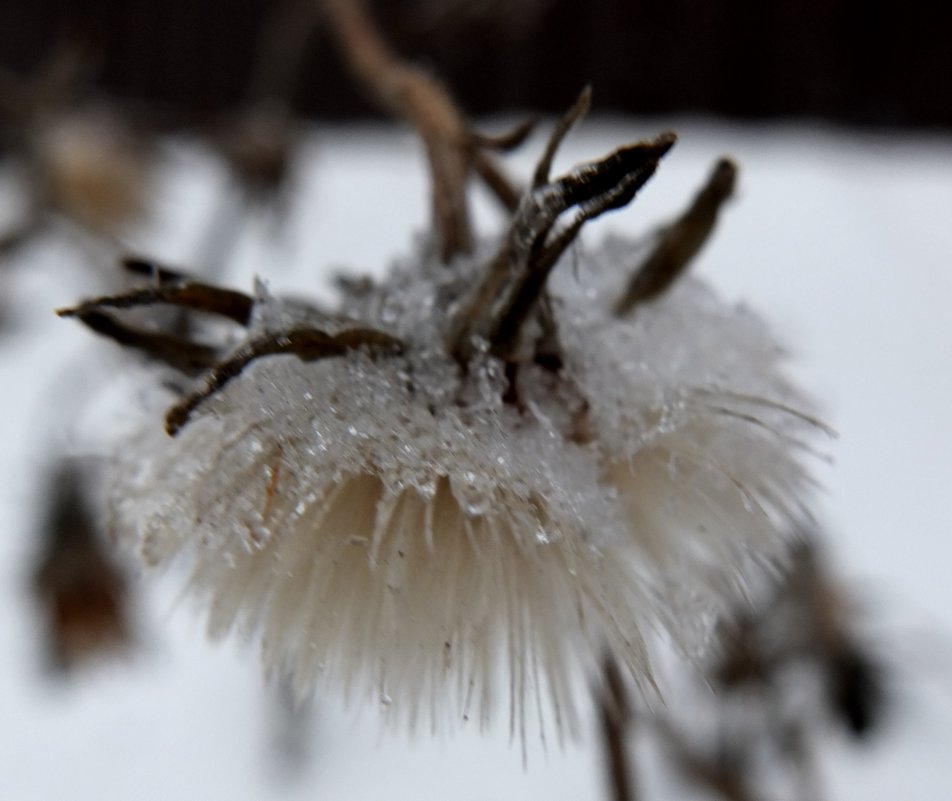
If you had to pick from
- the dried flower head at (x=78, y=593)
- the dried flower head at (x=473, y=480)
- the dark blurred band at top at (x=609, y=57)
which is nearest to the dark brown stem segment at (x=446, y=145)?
the dried flower head at (x=473, y=480)

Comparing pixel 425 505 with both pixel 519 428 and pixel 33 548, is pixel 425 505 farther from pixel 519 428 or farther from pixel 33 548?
pixel 33 548

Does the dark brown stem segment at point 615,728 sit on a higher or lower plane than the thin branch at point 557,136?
lower

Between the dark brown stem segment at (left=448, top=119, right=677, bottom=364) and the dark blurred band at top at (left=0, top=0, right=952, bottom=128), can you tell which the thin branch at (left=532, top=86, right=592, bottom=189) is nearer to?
the dark brown stem segment at (left=448, top=119, right=677, bottom=364)

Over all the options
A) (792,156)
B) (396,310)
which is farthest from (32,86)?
(792,156)

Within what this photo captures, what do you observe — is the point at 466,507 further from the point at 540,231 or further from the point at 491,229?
the point at 491,229

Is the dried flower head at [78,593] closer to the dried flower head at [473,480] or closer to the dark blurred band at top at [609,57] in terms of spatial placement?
the dried flower head at [473,480]

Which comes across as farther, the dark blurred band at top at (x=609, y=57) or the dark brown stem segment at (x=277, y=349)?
the dark blurred band at top at (x=609, y=57)

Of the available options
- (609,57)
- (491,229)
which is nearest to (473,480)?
(491,229)
